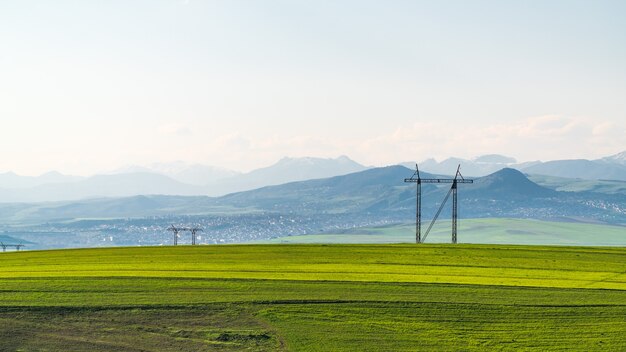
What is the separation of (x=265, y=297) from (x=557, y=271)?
1189 inches

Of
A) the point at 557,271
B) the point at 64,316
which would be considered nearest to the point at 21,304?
the point at 64,316

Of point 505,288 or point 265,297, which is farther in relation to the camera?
point 505,288

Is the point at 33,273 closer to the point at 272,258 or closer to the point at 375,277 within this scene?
the point at 272,258

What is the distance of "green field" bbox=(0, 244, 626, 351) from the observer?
43500 mm

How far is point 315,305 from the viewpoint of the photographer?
5100 centimetres

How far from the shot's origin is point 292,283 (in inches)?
2334

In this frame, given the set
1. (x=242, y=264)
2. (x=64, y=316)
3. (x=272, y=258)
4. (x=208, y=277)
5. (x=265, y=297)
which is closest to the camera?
(x=64, y=316)

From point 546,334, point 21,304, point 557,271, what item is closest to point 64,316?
point 21,304

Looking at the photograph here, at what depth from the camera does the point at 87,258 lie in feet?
265

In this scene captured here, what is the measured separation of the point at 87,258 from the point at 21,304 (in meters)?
30.0

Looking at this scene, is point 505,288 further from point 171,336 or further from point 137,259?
point 137,259

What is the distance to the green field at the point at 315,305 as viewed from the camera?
1713 inches

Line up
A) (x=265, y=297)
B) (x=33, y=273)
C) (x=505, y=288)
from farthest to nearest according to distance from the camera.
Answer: (x=33, y=273) < (x=505, y=288) < (x=265, y=297)

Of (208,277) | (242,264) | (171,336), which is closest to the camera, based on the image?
(171,336)
